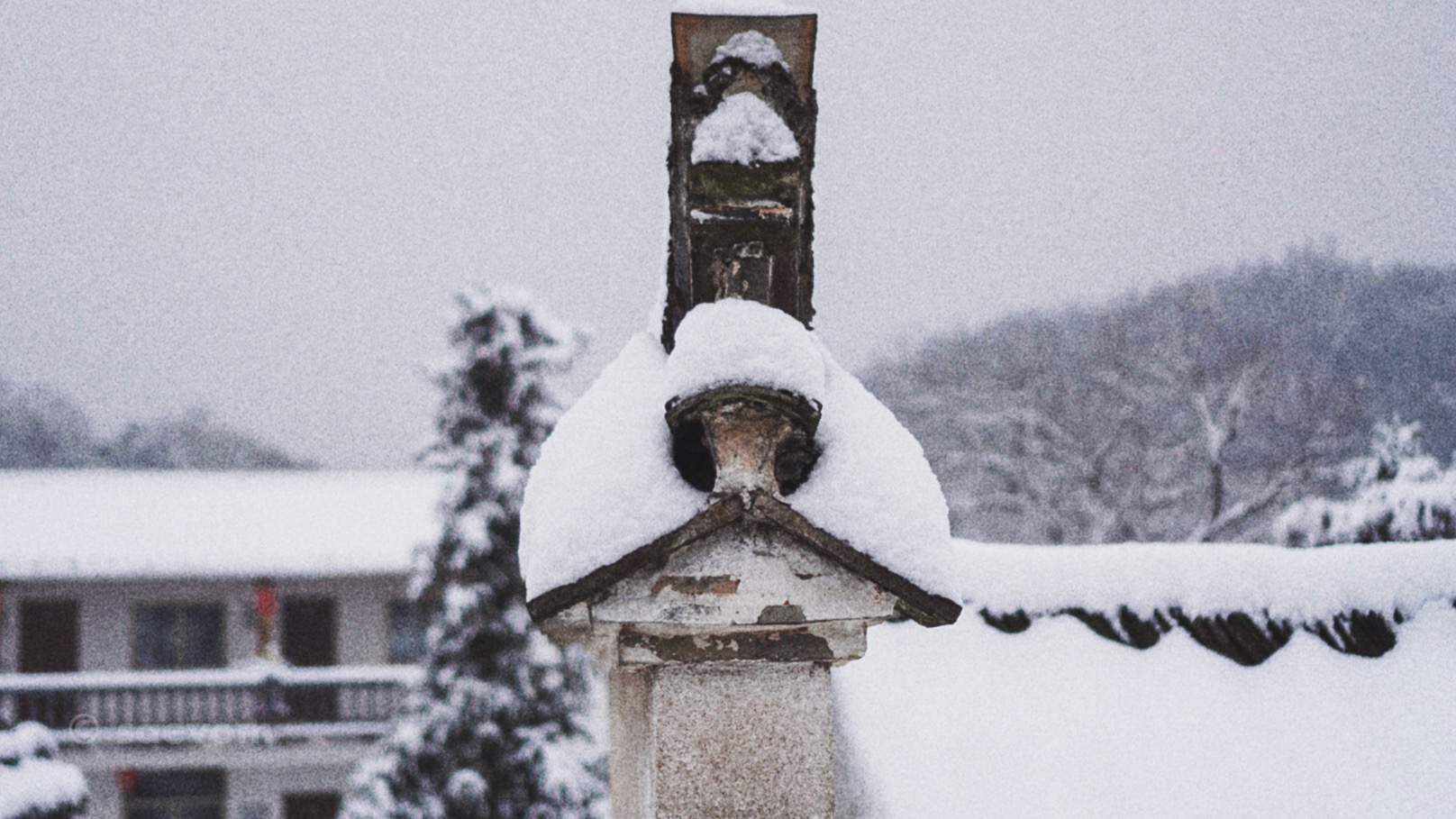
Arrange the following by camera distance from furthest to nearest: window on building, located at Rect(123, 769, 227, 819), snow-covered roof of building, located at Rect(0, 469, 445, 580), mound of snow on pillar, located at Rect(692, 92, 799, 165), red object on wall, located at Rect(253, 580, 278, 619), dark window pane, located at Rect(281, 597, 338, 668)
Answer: dark window pane, located at Rect(281, 597, 338, 668), window on building, located at Rect(123, 769, 227, 819), red object on wall, located at Rect(253, 580, 278, 619), snow-covered roof of building, located at Rect(0, 469, 445, 580), mound of snow on pillar, located at Rect(692, 92, 799, 165)

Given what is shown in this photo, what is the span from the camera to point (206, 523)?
17.0 metres

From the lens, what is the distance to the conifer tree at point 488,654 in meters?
8.21

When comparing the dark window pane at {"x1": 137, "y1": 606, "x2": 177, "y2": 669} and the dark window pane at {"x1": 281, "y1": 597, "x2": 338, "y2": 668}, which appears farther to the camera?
the dark window pane at {"x1": 281, "y1": 597, "x2": 338, "y2": 668}

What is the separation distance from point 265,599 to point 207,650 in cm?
176

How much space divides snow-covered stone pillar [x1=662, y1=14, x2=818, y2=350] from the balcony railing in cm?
1456

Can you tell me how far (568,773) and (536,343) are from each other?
3.49 metres

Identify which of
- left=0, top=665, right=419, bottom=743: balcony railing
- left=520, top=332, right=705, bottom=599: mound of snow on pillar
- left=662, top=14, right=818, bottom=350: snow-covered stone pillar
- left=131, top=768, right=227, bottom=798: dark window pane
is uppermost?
left=662, top=14, right=818, bottom=350: snow-covered stone pillar

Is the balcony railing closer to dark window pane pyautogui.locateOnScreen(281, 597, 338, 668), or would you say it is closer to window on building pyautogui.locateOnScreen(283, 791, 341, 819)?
dark window pane pyautogui.locateOnScreen(281, 597, 338, 668)

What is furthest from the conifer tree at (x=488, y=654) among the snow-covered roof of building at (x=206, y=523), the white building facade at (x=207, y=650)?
the white building facade at (x=207, y=650)

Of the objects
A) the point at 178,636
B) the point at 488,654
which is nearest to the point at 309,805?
the point at 178,636

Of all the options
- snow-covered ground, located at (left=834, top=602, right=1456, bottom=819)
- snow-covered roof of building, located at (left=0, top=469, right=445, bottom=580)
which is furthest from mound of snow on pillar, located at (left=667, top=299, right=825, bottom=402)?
snow-covered roof of building, located at (left=0, top=469, right=445, bottom=580)

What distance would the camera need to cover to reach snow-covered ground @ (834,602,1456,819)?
2.30m

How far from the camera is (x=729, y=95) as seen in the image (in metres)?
1.78

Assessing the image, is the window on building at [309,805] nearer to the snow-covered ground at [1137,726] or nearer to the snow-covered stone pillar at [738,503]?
the snow-covered ground at [1137,726]
